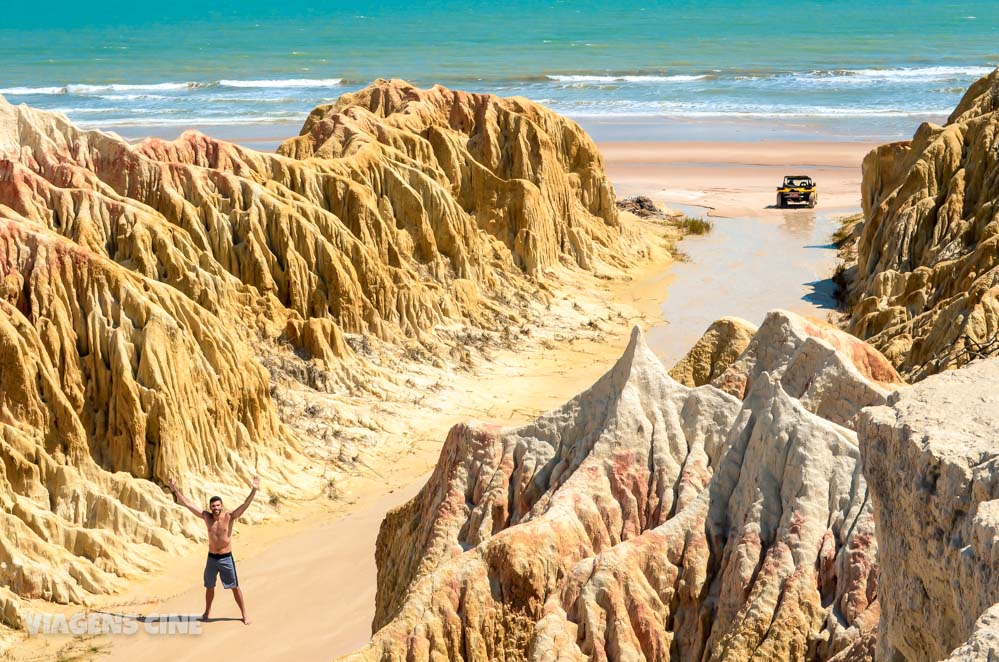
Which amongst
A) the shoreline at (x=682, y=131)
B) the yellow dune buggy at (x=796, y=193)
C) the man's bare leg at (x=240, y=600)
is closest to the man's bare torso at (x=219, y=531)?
the man's bare leg at (x=240, y=600)

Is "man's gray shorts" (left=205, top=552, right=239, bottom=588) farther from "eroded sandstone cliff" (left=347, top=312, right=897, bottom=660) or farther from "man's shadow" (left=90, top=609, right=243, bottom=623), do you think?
"eroded sandstone cliff" (left=347, top=312, right=897, bottom=660)

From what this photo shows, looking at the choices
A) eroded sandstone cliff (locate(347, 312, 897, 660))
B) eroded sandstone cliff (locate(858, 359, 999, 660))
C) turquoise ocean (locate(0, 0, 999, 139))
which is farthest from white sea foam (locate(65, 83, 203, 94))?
eroded sandstone cliff (locate(858, 359, 999, 660))

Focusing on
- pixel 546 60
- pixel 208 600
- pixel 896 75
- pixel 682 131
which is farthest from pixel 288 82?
pixel 208 600

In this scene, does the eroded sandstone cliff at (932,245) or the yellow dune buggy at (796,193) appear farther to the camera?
the yellow dune buggy at (796,193)

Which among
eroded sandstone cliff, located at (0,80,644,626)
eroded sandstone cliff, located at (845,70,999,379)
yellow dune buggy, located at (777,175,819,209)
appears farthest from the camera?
yellow dune buggy, located at (777,175,819,209)

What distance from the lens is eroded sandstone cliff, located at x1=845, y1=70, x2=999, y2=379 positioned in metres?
23.3

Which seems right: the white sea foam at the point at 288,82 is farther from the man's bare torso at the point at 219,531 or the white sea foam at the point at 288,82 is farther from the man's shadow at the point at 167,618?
the man's bare torso at the point at 219,531

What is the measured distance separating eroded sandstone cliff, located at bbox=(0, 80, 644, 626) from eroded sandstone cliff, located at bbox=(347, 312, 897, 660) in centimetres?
713

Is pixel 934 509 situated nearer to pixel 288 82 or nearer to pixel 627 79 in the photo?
pixel 627 79

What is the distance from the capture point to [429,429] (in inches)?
988

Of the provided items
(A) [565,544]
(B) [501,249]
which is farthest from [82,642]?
(B) [501,249]

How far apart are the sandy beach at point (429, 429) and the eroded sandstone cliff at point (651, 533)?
3815 mm

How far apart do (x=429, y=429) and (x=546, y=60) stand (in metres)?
93.0

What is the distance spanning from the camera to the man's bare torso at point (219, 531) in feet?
52.4
